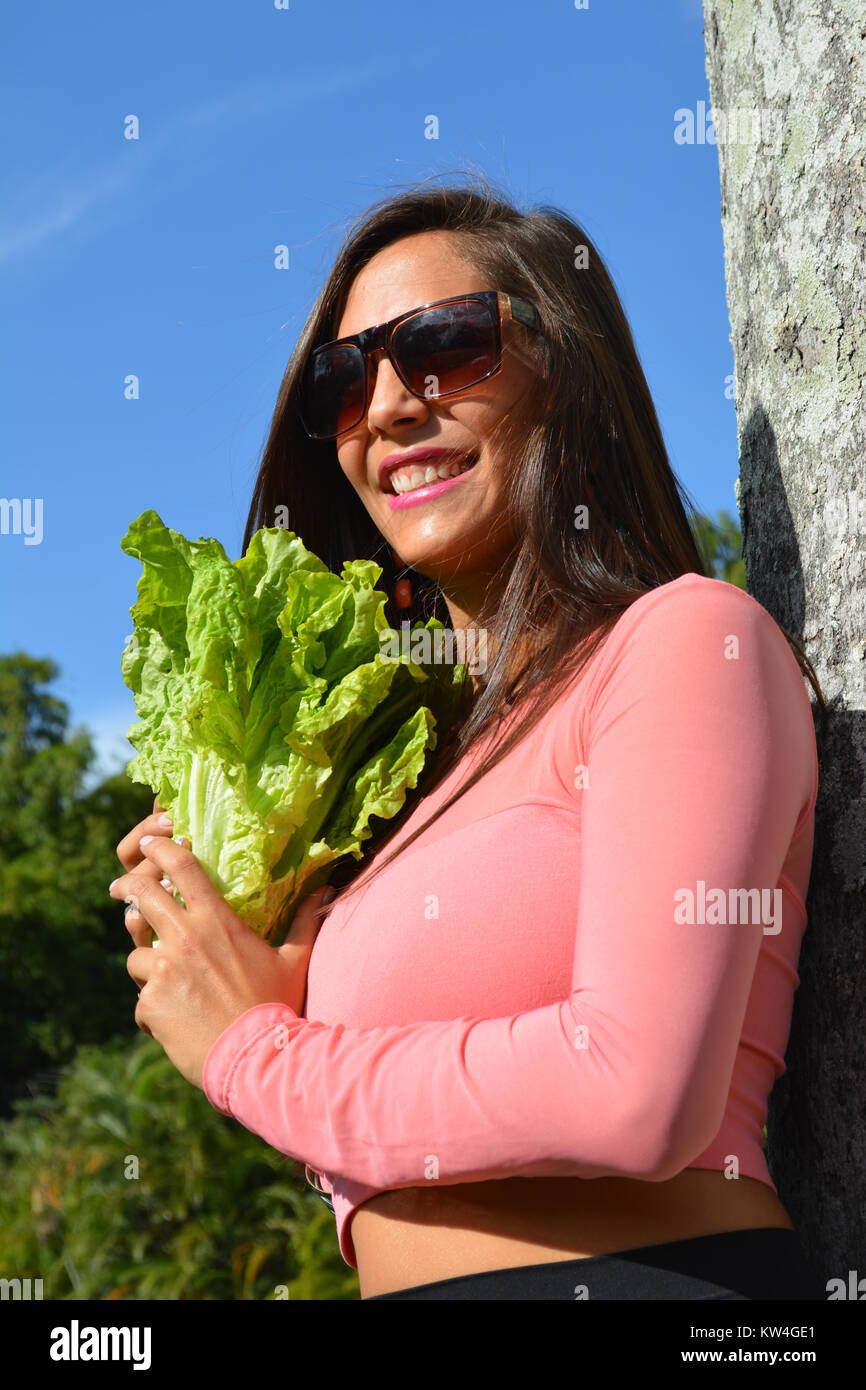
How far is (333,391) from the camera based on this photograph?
2928 millimetres

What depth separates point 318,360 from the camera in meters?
2.96

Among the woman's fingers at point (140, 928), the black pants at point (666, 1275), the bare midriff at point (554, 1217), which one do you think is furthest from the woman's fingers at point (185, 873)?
the black pants at point (666, 1275)

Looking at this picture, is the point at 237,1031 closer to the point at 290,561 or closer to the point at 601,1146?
the point at 601,1146

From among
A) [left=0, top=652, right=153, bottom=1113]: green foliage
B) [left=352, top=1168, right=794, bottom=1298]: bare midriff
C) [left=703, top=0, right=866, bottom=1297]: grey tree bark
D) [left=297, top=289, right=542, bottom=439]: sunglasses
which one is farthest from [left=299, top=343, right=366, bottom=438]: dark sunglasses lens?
[left=0, top=652, right=153, bottom=1113]: green foliage

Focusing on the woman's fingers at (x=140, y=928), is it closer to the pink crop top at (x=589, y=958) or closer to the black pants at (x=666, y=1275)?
the pink crop top at (x=589, y=958)

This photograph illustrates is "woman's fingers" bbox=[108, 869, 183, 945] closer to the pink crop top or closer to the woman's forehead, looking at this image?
the pink crop top

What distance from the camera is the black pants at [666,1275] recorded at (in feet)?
5.96

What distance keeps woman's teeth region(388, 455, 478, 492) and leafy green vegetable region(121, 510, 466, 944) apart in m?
0.29

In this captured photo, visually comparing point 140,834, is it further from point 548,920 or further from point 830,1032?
point 830,1032

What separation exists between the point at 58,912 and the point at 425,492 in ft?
69.5

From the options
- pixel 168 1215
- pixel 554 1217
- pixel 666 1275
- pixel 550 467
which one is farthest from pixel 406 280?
pixel 168 1215

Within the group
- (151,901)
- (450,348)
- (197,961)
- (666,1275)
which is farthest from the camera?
(450,348)

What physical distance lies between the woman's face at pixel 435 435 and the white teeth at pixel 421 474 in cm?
1

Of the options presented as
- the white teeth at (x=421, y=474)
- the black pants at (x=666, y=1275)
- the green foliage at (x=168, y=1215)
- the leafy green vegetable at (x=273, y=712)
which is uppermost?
the white teeth at (x=421, y=474)
